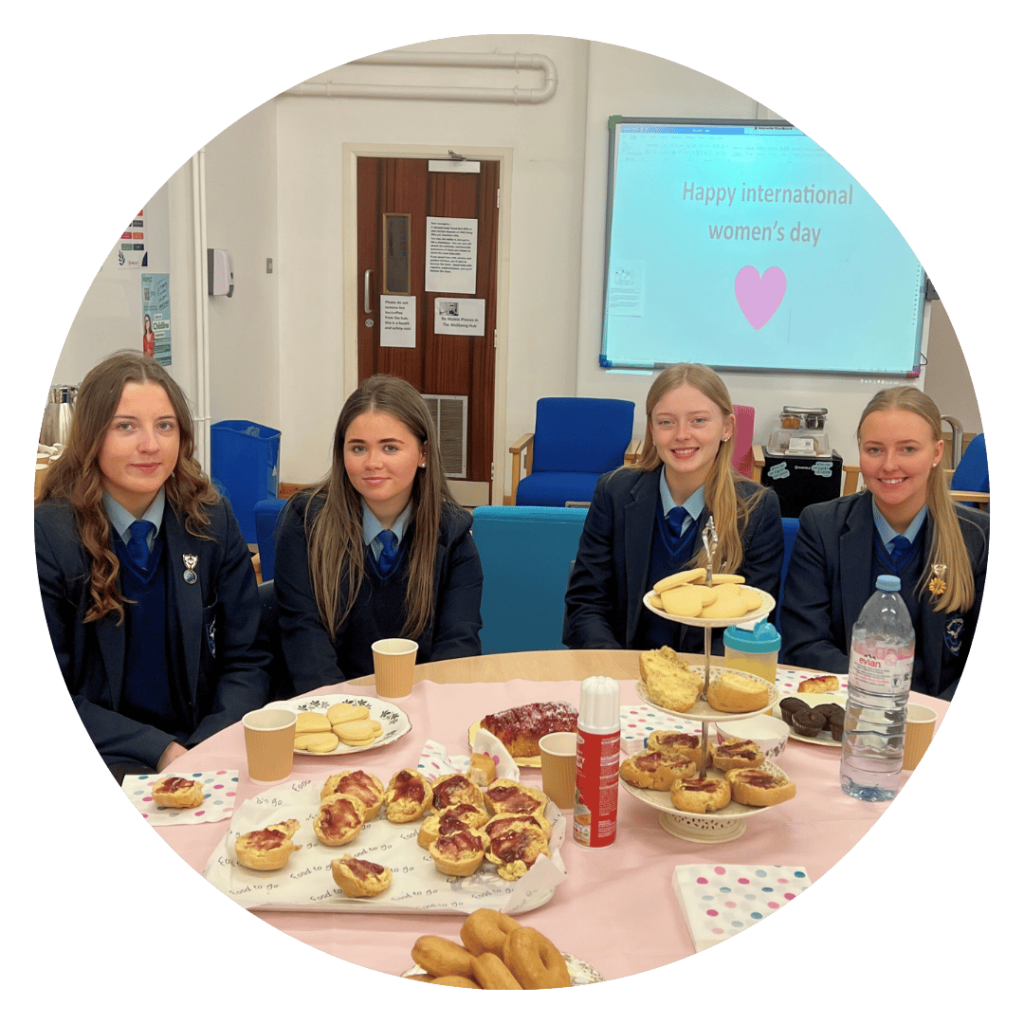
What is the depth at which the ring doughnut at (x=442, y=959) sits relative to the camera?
0.89 meters

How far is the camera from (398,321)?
18.2 ft

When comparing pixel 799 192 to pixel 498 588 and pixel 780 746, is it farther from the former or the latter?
pixel 780 746

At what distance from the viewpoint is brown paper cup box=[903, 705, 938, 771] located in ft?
4.12

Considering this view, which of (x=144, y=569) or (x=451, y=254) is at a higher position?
(x=451, y=254)

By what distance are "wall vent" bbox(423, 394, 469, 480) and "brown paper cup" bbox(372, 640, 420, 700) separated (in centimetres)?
416

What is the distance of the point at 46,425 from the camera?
2.41m

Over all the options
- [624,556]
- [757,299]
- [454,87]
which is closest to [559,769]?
[624,556]

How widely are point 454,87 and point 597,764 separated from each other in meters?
4.84

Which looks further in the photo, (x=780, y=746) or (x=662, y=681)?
(x=780, y=746)

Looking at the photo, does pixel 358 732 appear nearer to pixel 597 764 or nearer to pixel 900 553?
pixel 597 764

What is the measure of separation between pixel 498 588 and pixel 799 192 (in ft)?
10.8

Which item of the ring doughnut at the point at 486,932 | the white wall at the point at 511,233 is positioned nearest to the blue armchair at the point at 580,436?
the white wall at the point at 511,233

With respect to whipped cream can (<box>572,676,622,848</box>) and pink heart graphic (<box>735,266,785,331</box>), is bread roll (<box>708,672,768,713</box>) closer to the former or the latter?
whipped cream can (<box>572,676,622,848</box>)

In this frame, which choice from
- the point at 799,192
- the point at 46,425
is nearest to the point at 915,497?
the point at 46,425
